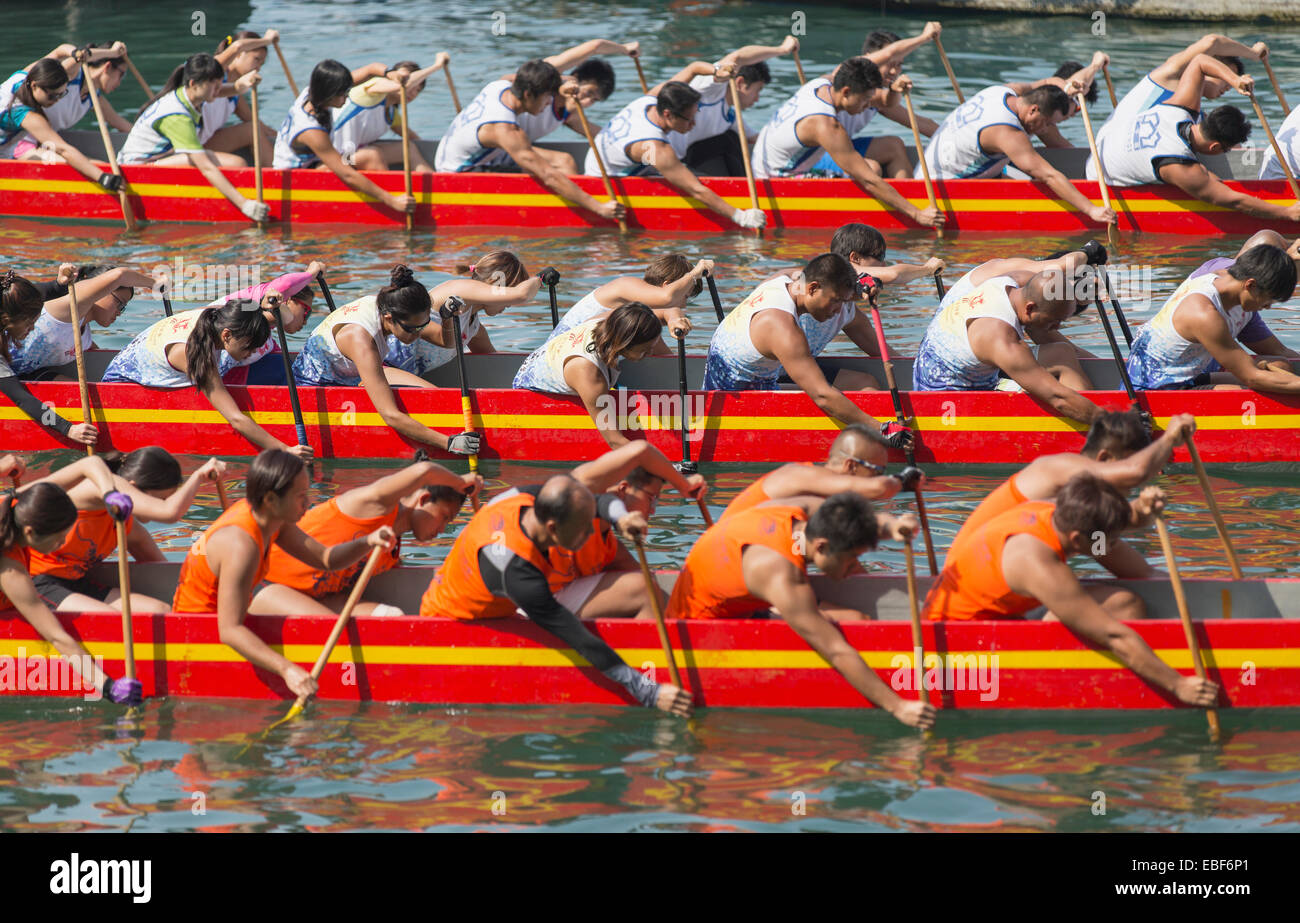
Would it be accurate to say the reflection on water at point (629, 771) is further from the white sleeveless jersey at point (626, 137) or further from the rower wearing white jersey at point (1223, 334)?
the white sleeveless jersey at point (626, 137)

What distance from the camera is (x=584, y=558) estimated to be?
8.29 metres

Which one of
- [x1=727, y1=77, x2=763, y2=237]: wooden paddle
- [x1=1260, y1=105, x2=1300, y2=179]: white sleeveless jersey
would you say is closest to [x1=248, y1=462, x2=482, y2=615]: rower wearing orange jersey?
[x1=727, y1=77, x2=763, y2=237]: wooden paddle

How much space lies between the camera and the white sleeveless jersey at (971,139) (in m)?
14.9

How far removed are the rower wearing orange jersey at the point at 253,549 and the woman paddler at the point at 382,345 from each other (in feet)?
9.26

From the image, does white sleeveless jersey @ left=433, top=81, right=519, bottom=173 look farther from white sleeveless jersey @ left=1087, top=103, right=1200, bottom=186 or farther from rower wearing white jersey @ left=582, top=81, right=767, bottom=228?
white sleeveless jersey @ left=1087, top=103, right=1200, bottom=186

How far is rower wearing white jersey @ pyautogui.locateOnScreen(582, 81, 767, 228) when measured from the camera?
15.2m

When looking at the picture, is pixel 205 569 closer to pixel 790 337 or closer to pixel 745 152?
pixel 790 337

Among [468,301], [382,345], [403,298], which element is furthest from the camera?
[468,301]

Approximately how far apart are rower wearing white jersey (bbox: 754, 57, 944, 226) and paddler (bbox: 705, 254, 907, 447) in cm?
469

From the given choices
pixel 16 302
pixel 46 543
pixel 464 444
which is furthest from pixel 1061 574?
pixel 16 302

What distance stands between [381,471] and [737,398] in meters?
2.60

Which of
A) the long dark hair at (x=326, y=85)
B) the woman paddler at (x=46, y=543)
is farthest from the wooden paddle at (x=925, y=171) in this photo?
the woman paddler at (x=46, y=543)

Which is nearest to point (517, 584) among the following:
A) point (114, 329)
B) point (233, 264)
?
point (114, 329)

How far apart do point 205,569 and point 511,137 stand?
843 cm
